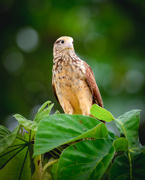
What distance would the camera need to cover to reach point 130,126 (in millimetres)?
1384

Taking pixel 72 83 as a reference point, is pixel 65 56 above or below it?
above

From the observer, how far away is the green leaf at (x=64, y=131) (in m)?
1.14

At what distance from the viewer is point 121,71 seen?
6.95m

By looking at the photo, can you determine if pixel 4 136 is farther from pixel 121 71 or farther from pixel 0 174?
pixel 121 71

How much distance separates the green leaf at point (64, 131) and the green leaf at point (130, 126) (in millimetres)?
147

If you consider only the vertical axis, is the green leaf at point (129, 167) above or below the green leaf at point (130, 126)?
below

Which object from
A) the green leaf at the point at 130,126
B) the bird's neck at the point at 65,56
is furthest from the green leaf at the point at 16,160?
the bird's neck at the point at 65,56

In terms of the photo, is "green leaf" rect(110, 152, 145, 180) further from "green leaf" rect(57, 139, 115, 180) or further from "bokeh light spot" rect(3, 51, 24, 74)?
"bokeh light spot" rect(3, 51, 24, 74)

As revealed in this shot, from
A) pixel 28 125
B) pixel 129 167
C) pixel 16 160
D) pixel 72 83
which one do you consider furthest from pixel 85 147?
pixel 72 83

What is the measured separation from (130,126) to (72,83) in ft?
4.70

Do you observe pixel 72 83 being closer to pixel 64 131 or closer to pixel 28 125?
pixel 28 125

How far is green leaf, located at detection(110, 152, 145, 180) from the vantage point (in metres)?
1.16

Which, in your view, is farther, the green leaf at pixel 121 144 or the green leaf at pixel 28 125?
the green leaf at pixel 28 125

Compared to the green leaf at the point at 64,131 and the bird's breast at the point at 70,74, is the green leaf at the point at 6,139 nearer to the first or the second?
the green leaf at the point at 64,131
